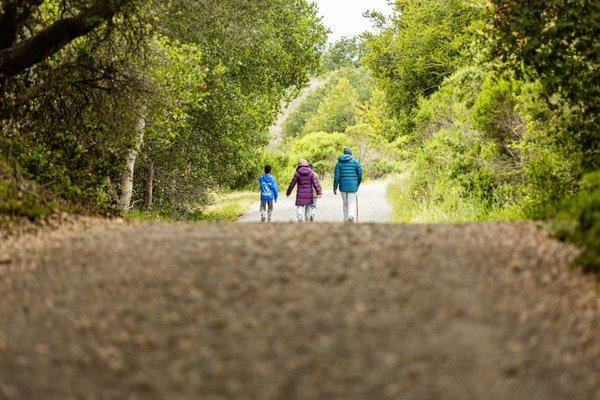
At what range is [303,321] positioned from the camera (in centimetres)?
618

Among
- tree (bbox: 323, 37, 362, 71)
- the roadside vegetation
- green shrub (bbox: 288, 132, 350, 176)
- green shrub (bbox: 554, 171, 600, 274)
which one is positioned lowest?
green shrub (bbox: 554, 171, 600, 274)

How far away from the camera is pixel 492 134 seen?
18.9m

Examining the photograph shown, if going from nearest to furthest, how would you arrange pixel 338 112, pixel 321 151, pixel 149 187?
pixel 149 187 < pixel 321 151 < pixel 338 112

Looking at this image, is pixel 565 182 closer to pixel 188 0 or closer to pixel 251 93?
pixel 188 0

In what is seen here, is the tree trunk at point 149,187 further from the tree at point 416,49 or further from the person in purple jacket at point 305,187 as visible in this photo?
the tree at point 416,49

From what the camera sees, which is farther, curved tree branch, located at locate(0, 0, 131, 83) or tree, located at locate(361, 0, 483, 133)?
tree, located at locate(361, 0, 483, 133)

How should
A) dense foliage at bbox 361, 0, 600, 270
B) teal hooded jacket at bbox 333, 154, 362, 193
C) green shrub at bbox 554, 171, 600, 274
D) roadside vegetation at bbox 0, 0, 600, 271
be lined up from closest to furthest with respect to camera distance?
green shrub at bbox 554, 171, 600, 274
dense foliage at bbox 361, 0, 600, 270
roadside vegetation at bbox 0, 0, 600, 271
teal hooded jacket at bbox 333, 154, 362, 193

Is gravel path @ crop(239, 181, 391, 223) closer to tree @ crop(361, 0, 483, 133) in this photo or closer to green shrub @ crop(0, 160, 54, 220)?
tree @ crop(361, 0, 483, 133)

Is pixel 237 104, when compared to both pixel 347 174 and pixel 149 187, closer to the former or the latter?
pixel 149 187

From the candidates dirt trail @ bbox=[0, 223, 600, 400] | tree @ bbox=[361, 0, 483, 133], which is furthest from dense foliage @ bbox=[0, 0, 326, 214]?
tree @ bbox=[361, 0, 483, 133]

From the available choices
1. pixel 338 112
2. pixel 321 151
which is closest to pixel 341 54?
pixel 338 112

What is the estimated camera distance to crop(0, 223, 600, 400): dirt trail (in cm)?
532

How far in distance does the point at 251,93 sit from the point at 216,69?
18.6 ft

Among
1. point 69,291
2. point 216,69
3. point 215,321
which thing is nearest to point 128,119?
point 216,69
